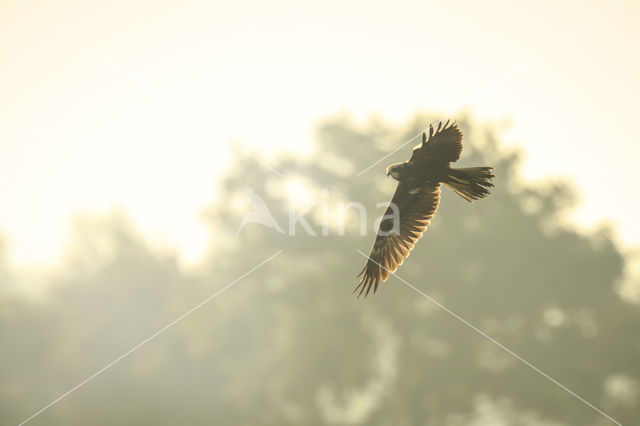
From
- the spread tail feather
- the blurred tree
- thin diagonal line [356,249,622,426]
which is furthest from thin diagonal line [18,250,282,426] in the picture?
the spread tail feather

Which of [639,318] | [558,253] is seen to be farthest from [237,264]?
[639,318]

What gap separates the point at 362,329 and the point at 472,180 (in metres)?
13.7

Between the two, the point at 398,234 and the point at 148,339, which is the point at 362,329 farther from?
the point at 398,234

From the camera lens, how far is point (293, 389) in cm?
1802

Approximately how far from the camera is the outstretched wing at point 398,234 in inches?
249

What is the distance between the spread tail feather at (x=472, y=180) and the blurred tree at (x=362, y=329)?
12617mm

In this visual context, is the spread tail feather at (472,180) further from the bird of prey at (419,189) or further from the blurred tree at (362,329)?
the blurred tree at (362,329)

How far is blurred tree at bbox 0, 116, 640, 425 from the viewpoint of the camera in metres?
17.3

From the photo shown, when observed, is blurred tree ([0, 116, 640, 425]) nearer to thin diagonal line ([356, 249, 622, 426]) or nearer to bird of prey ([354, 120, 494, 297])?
thin diagonal line ([356, 249, 622, 426])

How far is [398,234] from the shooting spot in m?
6.62

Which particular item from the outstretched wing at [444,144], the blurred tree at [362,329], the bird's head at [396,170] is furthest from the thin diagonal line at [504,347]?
the outstretched wing at [444,144]

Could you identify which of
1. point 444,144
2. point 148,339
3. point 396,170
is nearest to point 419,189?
point 396,170

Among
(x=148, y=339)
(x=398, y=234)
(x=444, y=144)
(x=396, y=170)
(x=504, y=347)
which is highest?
(x=504, y=347)

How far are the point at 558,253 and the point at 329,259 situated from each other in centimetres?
771
